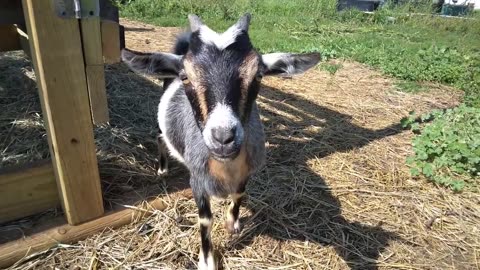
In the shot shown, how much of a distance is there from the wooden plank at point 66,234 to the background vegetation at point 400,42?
67.8 inches

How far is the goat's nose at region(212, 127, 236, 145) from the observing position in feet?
5.81

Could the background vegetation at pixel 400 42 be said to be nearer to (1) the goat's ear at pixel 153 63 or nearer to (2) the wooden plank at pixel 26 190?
(1) the goat's ear at pixel 153 63

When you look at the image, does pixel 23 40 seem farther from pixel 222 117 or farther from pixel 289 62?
pixel 289 62

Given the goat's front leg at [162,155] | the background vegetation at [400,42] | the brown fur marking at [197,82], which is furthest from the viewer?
the background vegetation at [400,42]

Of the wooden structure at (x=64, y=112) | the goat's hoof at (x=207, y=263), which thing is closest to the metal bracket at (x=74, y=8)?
the wooden structure at (x=64, y=112)

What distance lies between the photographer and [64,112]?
2.12 meters

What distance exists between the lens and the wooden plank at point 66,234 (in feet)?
7.32

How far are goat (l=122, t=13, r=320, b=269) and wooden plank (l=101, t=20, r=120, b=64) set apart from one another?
22 cm

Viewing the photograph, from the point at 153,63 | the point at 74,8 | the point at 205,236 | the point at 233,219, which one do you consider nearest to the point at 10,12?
the point at 74,8

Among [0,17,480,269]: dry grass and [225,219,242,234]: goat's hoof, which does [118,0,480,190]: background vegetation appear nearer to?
[0,17,480,269]: dry grass

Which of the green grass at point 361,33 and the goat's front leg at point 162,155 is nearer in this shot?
the goat's front leg at point 162,155

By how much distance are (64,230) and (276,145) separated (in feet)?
7.36

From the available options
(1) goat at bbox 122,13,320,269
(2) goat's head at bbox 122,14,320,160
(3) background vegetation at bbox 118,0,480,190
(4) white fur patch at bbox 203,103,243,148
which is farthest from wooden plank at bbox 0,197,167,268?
(3) background vegetation at bbox 118,0,480,190

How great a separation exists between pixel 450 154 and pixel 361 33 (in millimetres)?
7339
